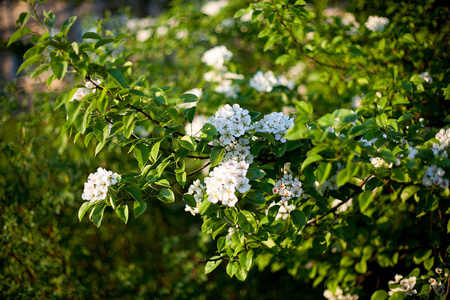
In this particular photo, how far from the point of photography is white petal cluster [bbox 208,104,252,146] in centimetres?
121

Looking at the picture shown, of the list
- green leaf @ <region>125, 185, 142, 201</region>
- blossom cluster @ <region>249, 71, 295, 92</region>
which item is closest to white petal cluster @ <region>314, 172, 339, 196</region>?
green leaf @ <region>125, 185, 142, 201</region>

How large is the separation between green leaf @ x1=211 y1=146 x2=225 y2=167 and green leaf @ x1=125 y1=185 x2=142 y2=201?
302mm

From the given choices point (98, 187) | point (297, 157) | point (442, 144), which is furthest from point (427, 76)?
point (98, 187)

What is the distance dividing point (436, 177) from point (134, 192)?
1.08 m

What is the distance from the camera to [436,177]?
103 centimetres

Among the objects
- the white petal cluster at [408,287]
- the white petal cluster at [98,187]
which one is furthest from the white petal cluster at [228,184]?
the white petal cluster at [408,287]

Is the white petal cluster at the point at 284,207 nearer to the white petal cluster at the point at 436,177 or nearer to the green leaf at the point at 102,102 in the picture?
the white petal cluster at the point at 436,177

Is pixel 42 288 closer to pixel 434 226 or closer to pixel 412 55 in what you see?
pixel 434 226

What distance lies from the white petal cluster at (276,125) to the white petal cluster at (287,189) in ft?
0.59

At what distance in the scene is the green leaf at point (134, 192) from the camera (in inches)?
45.4

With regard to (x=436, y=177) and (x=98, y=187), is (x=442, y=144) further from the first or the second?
(x=98, y=187)

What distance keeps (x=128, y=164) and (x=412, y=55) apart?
2300 millimetres

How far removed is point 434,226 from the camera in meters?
1.77

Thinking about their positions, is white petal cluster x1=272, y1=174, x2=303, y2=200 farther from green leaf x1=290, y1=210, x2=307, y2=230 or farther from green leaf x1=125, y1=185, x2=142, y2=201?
green leaf x1=125, y1=185, x2=142, y2=201
